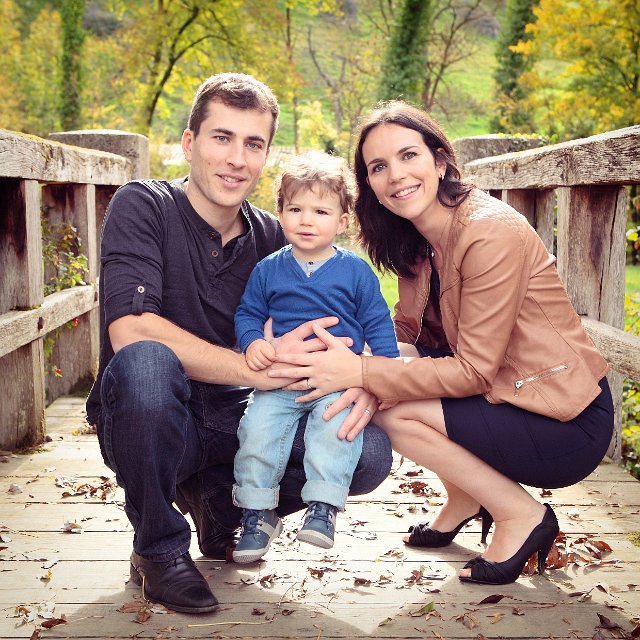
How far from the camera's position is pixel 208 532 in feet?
9.92

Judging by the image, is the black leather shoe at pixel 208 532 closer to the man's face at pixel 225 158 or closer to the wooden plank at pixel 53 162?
the man's face at pixel 225 158

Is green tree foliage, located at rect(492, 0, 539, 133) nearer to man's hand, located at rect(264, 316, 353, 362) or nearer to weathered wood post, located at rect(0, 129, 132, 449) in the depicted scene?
weathered wood post, located at rect(0, 129, 132, 449)

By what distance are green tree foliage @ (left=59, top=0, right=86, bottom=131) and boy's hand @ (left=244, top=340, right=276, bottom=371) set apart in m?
20.1

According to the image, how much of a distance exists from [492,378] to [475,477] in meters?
0.33

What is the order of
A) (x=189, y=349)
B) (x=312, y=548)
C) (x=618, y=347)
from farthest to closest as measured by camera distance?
(x=618, y=347), (x=312, y=548), (x=189, y=349)

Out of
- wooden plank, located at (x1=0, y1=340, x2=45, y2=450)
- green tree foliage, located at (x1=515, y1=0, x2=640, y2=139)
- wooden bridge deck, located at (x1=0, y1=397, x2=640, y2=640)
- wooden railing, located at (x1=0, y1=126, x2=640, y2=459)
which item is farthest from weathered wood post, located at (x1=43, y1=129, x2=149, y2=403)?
green tree foliage, located at (x1=515, y1=0, x2=640, y2=139)

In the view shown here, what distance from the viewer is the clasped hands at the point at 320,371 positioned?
278 centimetres

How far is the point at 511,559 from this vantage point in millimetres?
2754

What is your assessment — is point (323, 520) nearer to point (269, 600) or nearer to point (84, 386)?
point (269, 600)

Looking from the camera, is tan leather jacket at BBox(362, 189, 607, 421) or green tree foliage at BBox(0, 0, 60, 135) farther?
green tree foliage at BBox(0, 0, 60, 135)

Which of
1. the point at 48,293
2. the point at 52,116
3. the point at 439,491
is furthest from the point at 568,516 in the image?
the point at 52,116

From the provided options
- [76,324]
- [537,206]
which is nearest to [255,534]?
[537,206]

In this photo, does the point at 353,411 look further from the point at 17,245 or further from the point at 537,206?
the point at 537,206

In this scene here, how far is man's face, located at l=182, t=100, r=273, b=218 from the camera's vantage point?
302cm
